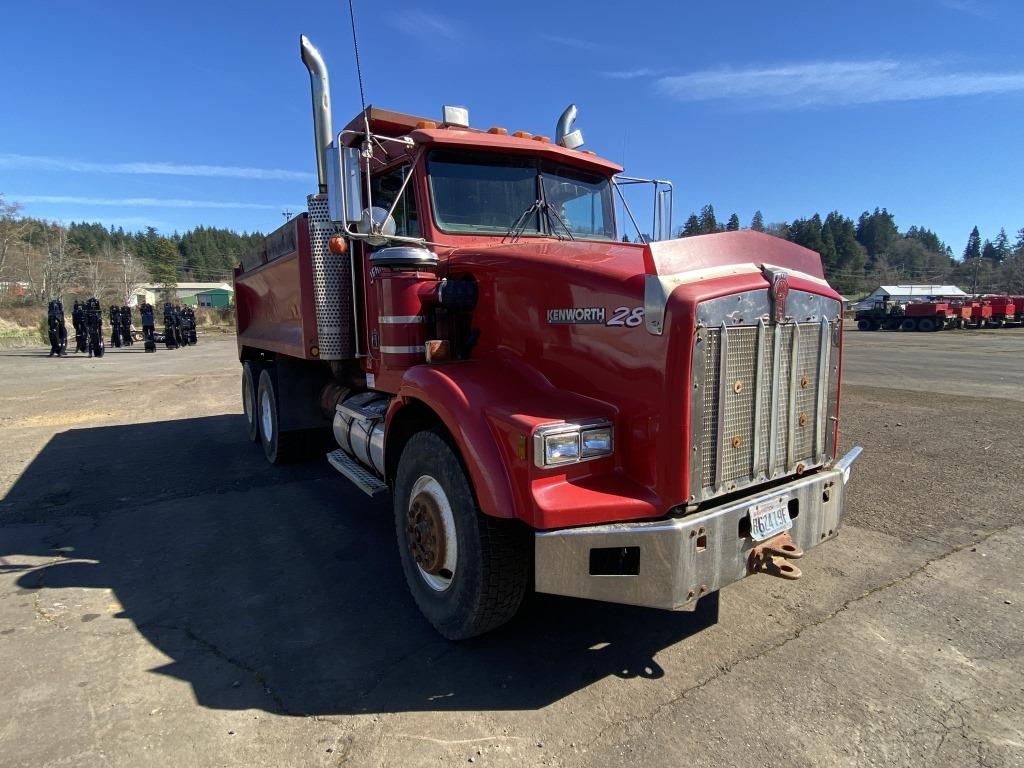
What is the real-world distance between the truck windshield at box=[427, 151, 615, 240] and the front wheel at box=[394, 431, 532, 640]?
5.52 feet

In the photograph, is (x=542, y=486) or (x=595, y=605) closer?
(x=542, y=486)

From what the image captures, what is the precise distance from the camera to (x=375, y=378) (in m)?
4.63

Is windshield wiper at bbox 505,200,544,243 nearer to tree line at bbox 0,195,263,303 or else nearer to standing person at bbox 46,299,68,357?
tree line at bbox 0,195,263,303

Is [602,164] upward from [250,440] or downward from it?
upward

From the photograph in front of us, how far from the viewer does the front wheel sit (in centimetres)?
284

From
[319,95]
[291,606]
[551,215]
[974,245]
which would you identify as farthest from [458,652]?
[974,245]

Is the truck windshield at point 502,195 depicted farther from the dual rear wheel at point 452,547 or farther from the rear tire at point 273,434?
the rear tire at point 273,434

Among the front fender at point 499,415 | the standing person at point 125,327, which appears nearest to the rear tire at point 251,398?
the front fender at point 499,415

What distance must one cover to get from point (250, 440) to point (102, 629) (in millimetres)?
5142

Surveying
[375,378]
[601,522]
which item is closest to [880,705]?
[601,522]

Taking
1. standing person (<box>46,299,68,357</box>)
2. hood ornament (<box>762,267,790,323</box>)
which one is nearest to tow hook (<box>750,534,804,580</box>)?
hood ornament (<box>762,267,790,323</box>)

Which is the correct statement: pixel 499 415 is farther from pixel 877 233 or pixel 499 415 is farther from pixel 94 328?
pixel 877 233

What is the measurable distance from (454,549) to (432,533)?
171 mm

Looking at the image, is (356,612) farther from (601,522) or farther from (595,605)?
(601,522)
